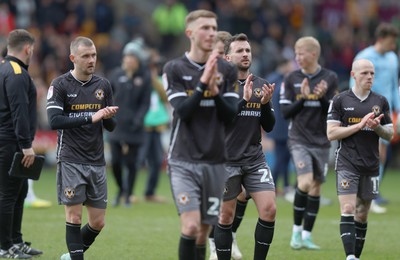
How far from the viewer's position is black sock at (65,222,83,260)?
9.48 meters

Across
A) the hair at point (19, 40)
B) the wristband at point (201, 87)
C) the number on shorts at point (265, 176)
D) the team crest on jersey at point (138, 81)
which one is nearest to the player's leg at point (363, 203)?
the number on shorts at point (265, 176)

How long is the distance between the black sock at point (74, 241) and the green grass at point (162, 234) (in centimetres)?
Result: 148

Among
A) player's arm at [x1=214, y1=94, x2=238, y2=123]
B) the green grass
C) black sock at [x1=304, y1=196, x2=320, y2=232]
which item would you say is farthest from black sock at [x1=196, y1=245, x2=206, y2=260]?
black sock at [x1=304, y1=196, x2=320, y2=232]

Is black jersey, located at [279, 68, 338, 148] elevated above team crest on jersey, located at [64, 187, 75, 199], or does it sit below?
above

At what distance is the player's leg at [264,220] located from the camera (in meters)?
9.77

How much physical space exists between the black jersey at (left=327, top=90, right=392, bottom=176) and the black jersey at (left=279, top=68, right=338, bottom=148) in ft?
5.64

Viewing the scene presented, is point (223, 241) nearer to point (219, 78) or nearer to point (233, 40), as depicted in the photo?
point (233, 40)

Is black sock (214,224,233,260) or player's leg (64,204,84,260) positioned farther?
black sock (214,224,233,260)

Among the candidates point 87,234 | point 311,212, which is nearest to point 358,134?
point 311,212

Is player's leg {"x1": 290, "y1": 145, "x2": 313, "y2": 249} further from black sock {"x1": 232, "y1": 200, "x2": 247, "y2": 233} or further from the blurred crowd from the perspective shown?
the blurred crowd

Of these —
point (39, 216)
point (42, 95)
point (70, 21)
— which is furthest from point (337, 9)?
point (39, 216)

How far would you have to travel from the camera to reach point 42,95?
75.0 ft

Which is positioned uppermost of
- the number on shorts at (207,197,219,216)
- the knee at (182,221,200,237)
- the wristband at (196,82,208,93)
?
the wristband at (196,82,208,93)

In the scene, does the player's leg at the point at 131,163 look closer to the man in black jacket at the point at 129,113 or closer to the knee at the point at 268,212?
the man in black jacket at the point at 129,113
